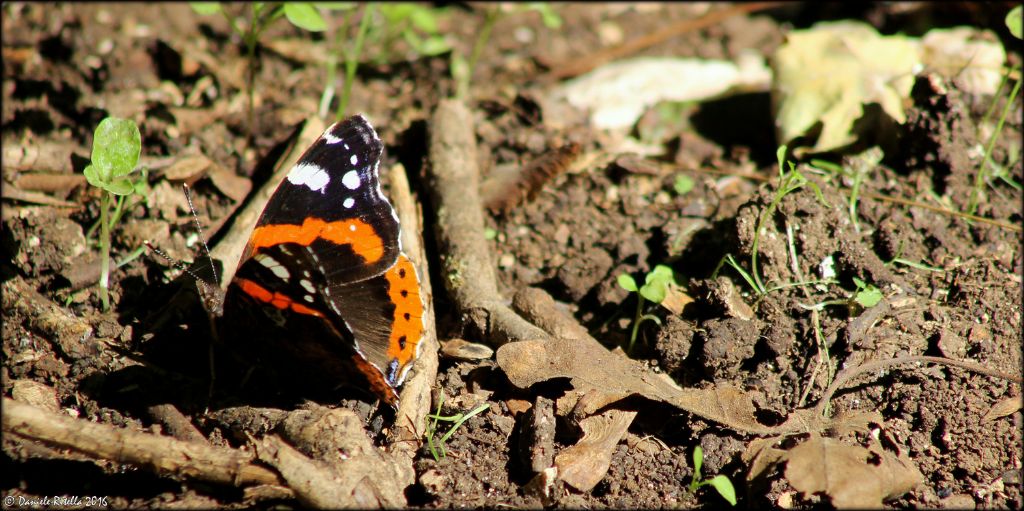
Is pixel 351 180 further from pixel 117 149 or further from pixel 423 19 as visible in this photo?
pixel 423 19

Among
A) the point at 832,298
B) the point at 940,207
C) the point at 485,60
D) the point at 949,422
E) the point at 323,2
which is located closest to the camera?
the point at 949,422

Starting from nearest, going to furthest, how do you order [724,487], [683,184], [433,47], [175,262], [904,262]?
[724,487], [904,262], [175,262], [683,184], [433,47]

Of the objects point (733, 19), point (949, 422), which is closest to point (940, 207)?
point (949, 422)

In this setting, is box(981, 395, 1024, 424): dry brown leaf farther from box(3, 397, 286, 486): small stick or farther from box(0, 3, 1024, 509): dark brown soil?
box(3, 397, 286, 486): small stick

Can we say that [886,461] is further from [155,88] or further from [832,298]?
[155,88]

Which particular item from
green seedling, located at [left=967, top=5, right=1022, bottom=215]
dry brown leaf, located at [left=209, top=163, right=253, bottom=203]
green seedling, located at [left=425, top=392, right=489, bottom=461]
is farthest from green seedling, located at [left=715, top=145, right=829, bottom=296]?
dry brown leaf, located at [left=209, top=163, right=253, bottom=203]

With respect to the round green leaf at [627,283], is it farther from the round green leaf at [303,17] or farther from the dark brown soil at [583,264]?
the round green leaf at [303,17]

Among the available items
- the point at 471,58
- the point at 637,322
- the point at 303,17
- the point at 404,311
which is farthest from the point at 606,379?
the point at 471,58
